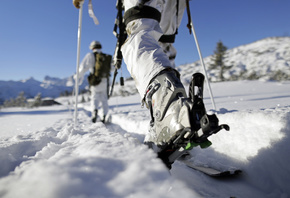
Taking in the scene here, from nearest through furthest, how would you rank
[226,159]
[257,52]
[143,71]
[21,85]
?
1. [143,71]
2. [226,159]
3. [257,52]
4. [21,85]

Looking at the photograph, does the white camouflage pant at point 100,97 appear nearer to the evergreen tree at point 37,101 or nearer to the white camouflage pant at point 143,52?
the white camouflage pant at point 143,52

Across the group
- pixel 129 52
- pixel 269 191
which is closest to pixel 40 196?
pixel 129 52

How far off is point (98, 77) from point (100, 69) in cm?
21

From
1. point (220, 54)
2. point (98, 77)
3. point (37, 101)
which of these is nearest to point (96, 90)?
point (98, 77)

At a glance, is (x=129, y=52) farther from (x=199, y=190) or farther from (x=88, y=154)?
(x=199, y=190)

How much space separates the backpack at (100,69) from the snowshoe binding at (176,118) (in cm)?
328

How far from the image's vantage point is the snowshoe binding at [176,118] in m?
0.51

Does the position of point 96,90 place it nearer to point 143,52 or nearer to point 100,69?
point 100,69

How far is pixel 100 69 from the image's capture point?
12.5 ft

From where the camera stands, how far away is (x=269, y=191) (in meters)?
0.67

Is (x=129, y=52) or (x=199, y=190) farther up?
(x=129, y=52)

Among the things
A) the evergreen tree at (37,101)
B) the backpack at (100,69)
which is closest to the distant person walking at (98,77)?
the backpack at (100,69)

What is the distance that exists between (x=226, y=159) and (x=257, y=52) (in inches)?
2361

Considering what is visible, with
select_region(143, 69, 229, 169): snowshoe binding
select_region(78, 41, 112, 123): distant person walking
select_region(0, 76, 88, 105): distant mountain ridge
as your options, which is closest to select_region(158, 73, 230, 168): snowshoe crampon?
select_region(143, 69, 229, 169): snowshoe binding
